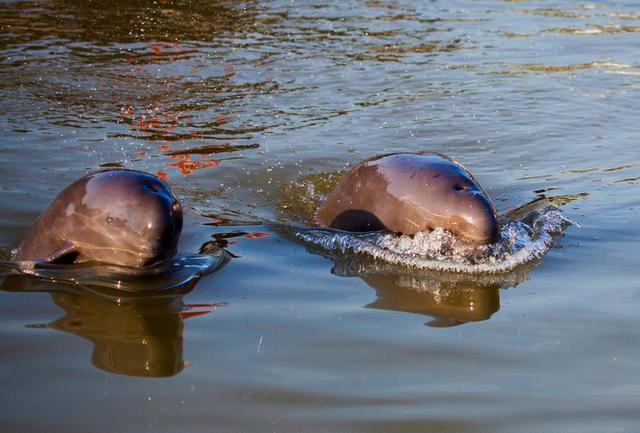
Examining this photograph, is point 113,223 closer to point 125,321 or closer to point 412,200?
point 125,321

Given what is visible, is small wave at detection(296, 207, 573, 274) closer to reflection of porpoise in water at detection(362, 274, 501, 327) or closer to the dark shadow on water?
reflection of porpoise in water at detection(362, 274, 501, 327)

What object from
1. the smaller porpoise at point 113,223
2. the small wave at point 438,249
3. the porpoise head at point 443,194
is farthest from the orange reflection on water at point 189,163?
the smaller porpoise at point 113,223

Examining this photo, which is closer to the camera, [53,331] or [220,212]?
[53,331]

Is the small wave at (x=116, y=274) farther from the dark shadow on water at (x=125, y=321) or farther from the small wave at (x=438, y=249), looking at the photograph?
the small wave at (x=438, y=249)

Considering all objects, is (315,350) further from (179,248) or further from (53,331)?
(179,248)

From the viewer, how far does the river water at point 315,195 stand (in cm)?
454

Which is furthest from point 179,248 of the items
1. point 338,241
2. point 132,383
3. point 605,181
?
point 605,181

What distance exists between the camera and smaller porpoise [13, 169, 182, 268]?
19.7ft

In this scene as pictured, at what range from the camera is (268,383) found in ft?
15.3

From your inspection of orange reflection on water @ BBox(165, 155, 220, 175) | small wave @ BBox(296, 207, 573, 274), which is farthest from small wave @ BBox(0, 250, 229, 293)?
orange reflection on water @ BBox(165, 155, 220, 175)

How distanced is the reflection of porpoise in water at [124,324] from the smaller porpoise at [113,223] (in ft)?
0.89

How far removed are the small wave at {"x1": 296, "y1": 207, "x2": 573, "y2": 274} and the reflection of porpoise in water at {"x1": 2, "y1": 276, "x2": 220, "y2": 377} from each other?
1.27m

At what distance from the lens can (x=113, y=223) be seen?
6.07 meters

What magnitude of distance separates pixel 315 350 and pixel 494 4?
46.3ft
